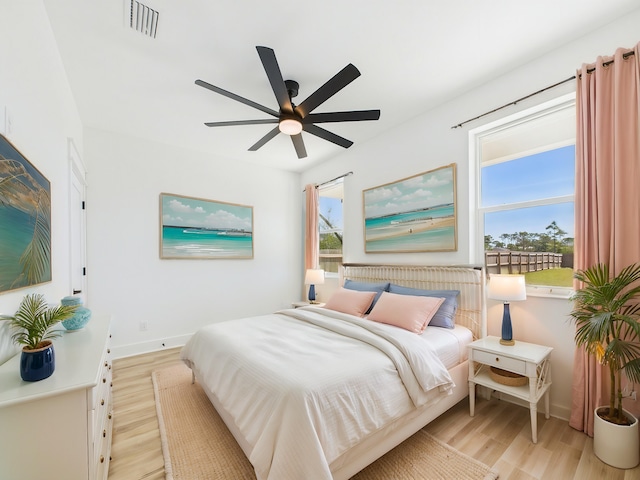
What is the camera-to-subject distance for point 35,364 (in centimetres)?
110

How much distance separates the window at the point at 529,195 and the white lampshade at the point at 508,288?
0.38 metres

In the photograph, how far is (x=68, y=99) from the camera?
2.60 m

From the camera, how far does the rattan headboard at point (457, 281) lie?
262cm

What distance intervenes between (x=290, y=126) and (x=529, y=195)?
224 centimetres

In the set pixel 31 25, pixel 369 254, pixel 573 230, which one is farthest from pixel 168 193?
pixel 573 230

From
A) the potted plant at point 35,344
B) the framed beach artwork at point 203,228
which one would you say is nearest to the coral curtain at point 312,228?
the framed beach artwork at point 203,228

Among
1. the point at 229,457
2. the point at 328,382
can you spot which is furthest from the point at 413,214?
the point at 229,457

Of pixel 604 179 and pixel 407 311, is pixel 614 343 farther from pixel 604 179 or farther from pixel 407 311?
pixel 407 311

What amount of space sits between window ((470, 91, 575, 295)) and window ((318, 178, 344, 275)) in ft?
7.17

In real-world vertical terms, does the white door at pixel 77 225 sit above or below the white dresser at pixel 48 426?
above

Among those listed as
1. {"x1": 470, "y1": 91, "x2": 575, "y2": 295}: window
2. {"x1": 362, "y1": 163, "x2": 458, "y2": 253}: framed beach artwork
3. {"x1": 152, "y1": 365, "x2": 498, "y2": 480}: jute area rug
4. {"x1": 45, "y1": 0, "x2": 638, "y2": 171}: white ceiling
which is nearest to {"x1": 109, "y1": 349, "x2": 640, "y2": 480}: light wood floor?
{"x1": 152, "y1": 365, "x2": 498, "y2": 480}: jute area rug

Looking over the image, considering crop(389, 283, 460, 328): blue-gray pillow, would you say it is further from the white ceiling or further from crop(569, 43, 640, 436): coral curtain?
the white ceiling

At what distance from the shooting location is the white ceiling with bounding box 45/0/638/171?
6.15 ft

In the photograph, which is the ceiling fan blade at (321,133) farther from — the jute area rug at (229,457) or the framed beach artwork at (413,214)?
the jute area rug at (229,457)
